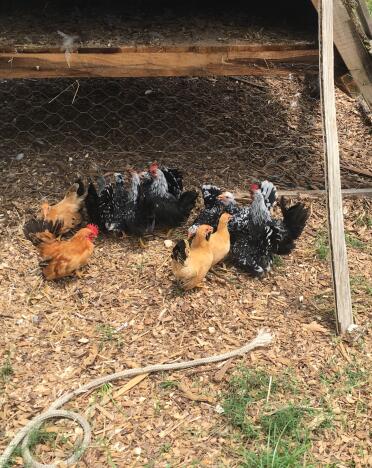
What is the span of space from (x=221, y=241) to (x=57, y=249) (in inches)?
34.1

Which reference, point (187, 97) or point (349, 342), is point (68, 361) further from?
point (187, 97)

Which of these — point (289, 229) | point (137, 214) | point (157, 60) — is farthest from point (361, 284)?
point (157, 60)

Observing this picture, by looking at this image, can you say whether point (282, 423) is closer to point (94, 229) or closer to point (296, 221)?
point (296, 221)

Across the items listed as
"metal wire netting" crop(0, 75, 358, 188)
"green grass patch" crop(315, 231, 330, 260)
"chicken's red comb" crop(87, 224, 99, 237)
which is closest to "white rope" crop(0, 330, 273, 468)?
"green grass patch" crop(315, 231, 330, 260)

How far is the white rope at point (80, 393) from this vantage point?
1.95 metres

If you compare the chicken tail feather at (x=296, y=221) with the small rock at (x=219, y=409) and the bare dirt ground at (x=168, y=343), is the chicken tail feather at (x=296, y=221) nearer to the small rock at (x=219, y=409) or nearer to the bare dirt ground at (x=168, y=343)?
the bare dirt ground at (x=168, y=343)

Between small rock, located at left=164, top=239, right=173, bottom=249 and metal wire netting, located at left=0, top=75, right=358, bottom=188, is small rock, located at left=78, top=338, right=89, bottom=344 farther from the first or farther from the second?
metal wire netting, located at left=0, top=75, right=358, bottom=188

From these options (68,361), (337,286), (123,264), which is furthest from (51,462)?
(337,286)

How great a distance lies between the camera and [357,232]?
324 centimetres

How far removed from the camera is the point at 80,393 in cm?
221

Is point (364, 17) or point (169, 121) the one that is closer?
point (364, 17)

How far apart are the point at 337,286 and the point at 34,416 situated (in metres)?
1.42

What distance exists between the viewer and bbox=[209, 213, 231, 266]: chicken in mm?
2785

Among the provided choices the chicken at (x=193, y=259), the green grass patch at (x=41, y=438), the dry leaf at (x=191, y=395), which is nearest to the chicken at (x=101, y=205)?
the chicken at (x=193, y=259)
